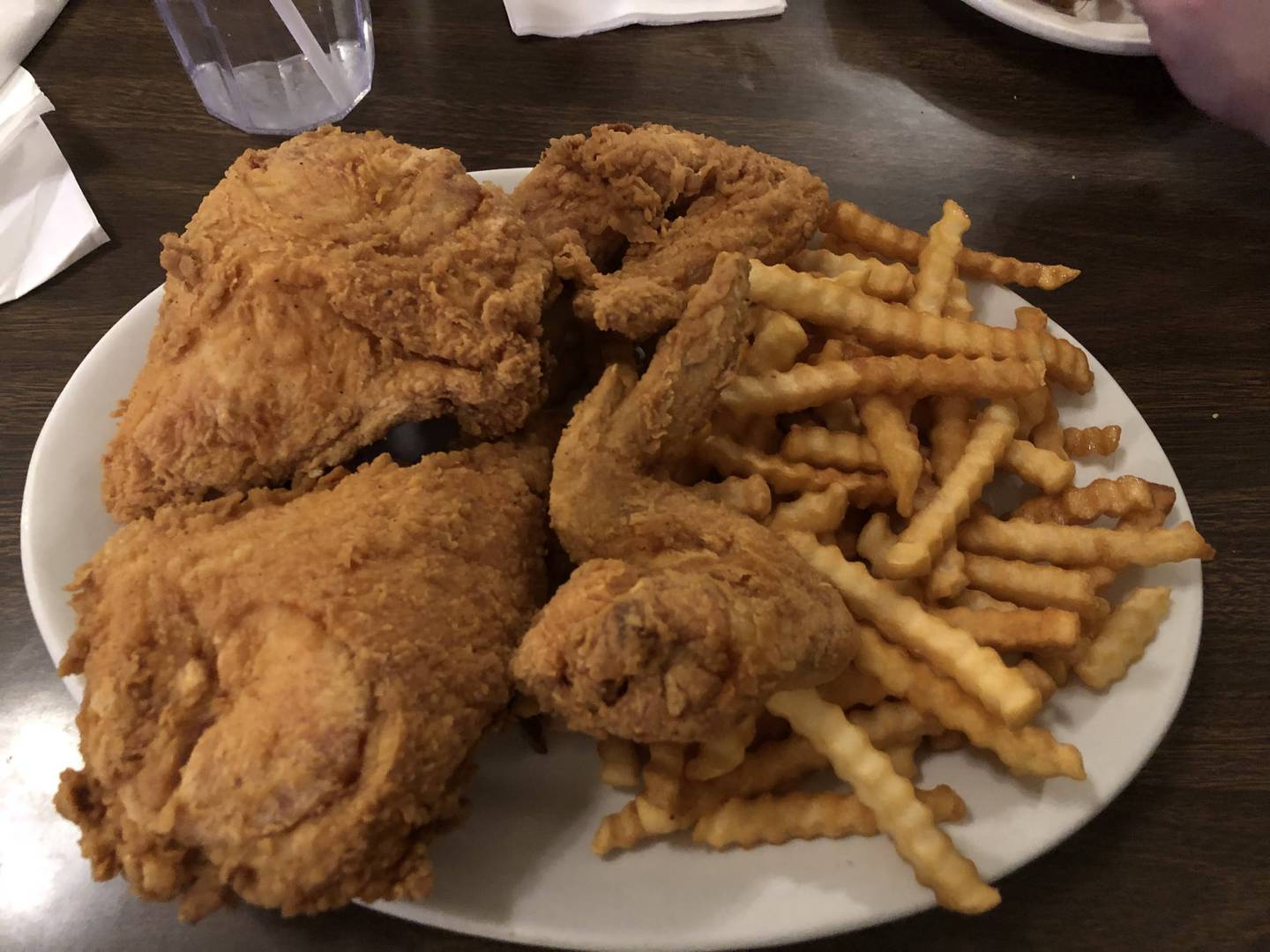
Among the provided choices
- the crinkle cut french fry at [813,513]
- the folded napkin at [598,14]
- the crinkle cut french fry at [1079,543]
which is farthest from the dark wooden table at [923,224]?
the crinkle cut french fry at [813,513]

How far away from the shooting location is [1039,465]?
4.71 feet

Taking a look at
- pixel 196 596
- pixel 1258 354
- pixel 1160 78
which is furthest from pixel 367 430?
pixel 1160 78

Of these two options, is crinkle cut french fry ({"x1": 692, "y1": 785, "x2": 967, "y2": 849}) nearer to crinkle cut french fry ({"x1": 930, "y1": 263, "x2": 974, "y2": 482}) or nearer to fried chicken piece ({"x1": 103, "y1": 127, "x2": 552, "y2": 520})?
crinkle cut french fry ({"x1": 930, "y1": 263, "x2": 974, "y2": 482})

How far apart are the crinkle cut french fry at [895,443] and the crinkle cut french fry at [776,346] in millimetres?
140

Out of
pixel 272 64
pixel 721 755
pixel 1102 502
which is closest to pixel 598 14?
pixel 272 64

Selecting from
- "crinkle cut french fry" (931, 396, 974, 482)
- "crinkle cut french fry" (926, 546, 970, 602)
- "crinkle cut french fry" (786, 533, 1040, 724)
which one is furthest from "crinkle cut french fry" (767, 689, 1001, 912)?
"crinkle cut french fry" (931, 396, 974, 482)

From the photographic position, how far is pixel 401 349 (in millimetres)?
1283

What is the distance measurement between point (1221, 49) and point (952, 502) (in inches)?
68.2

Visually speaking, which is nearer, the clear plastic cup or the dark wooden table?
the dark wooden table

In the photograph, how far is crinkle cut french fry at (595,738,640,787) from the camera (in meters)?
1.21

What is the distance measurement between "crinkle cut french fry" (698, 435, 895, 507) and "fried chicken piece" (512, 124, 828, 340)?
27cm

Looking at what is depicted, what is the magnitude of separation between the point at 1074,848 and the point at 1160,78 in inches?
86.5

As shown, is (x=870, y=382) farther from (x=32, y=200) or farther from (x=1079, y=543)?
(x=32, y=200)

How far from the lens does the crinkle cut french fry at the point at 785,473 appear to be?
139cm
